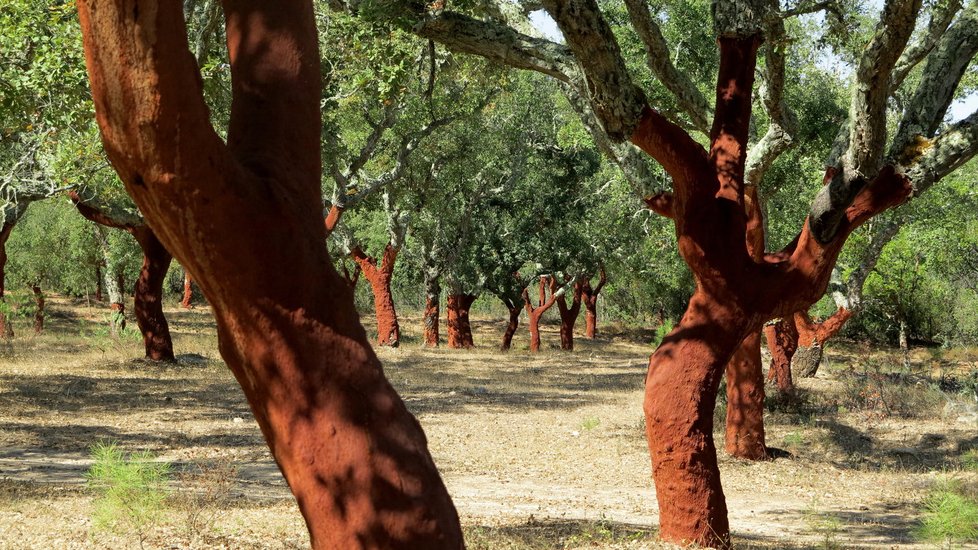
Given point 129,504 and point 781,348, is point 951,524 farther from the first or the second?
point 781,348

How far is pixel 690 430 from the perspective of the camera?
19.0 ft

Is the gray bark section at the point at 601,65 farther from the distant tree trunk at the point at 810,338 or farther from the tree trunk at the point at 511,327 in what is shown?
the tree trunk at the point at 511,327

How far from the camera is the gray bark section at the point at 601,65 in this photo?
5343 mm

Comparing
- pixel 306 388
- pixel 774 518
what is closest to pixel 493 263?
pixel 774 518

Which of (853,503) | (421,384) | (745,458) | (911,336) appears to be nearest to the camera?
(853,503)

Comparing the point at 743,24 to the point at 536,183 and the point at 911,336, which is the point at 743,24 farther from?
the point at 911,336

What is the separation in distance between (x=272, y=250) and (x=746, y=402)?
25.5ft

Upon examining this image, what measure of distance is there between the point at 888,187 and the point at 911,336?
91.8 ft

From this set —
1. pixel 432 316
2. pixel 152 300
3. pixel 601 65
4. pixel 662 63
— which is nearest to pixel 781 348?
pixel 662 63

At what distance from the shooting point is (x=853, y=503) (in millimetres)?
8500

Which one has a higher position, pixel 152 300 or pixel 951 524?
pixel 152 300

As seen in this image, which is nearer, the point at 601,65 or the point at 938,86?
the point at 601,65

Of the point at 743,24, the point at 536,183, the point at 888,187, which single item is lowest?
the point at 888,187

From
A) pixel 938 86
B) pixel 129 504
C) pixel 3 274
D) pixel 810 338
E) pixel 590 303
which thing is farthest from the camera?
pixel 590 303
